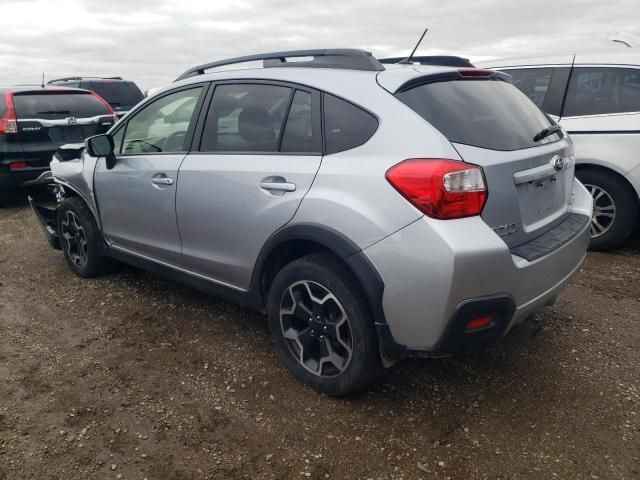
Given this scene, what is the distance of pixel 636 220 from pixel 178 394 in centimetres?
424

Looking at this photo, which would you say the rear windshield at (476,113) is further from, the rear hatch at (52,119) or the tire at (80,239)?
the rear hatch at (52,119)

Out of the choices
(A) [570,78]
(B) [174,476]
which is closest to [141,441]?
(B) [174,476]

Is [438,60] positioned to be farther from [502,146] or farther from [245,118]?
[245,118]

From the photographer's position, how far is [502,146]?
2492 mm

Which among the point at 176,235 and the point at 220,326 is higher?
the point at 176,235

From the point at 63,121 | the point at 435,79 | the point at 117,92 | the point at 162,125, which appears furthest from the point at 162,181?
the point at 117,92

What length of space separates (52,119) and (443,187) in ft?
21.5

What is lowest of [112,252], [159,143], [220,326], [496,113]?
[220,326]

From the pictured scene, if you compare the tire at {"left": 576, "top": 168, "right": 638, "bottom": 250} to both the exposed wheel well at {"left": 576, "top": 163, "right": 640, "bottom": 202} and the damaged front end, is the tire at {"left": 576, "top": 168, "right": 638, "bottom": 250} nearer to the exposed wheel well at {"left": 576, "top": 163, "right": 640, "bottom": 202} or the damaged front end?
the exposed wheel well at {"left": 576, "top": 163, "right": 640, "bottom": 202}

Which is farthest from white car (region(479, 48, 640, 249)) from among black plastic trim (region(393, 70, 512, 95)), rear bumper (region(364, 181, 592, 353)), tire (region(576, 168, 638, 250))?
rear bumper (region(364, 181, 592, 353))

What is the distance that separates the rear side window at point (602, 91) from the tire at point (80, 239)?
440 centimetres

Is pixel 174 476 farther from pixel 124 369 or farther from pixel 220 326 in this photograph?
pixel 220 326

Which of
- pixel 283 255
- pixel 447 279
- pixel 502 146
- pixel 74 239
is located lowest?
pixel 74 239

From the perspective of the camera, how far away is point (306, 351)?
9.39 ft
